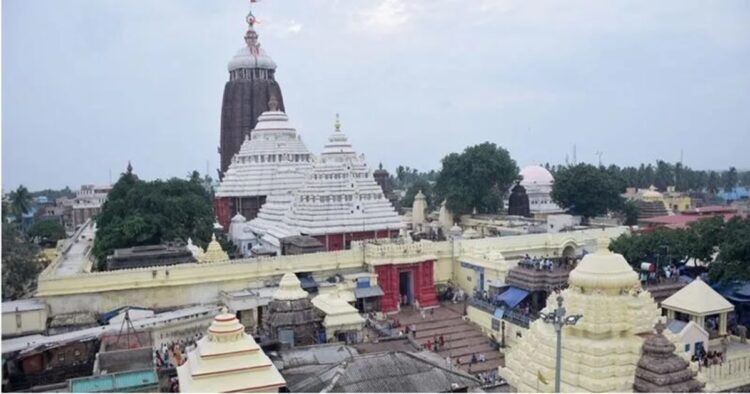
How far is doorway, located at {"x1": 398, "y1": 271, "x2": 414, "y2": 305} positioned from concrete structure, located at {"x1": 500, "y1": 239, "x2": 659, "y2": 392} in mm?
12044

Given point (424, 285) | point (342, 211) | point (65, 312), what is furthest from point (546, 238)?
point (65, 312)

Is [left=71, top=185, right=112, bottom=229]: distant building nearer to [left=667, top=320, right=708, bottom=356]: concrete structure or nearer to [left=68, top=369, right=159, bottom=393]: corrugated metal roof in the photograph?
[left=68, top=369, right=159, bottom=393]: corrugated metal roof

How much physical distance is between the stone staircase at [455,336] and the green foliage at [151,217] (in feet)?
38.3

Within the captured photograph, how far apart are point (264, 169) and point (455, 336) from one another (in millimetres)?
21514

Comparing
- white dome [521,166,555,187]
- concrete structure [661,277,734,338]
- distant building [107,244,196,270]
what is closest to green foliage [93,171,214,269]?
distant building [107,244,196,270]

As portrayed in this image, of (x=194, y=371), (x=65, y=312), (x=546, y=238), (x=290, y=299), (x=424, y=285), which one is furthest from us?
(x=546, y=238)

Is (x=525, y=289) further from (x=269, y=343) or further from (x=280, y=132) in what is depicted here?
(x=280, y=132)

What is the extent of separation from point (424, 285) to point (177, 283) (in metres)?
9.52

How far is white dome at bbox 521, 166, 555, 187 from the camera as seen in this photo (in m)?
53.8

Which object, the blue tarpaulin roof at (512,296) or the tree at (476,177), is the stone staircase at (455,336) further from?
the tree at (476,177)

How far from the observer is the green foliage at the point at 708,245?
1791cm

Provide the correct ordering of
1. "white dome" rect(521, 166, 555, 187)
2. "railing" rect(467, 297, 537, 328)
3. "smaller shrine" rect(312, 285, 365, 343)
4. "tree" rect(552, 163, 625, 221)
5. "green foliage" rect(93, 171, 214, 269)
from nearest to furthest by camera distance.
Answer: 1. "smaller shrine" rect(312, 285, 365, 343)
2. "railing" rect(467, 297, 537, 328)
3. "green foliage" rect(93, 171, 214, 269)
4. "tree" rect(552, 163, 625, 221)
5. "white dome" rect(521, 166, 555, 187)

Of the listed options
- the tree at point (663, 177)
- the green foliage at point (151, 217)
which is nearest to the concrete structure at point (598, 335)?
the green foliage at point (151, 217)

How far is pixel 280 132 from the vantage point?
40031 mm
